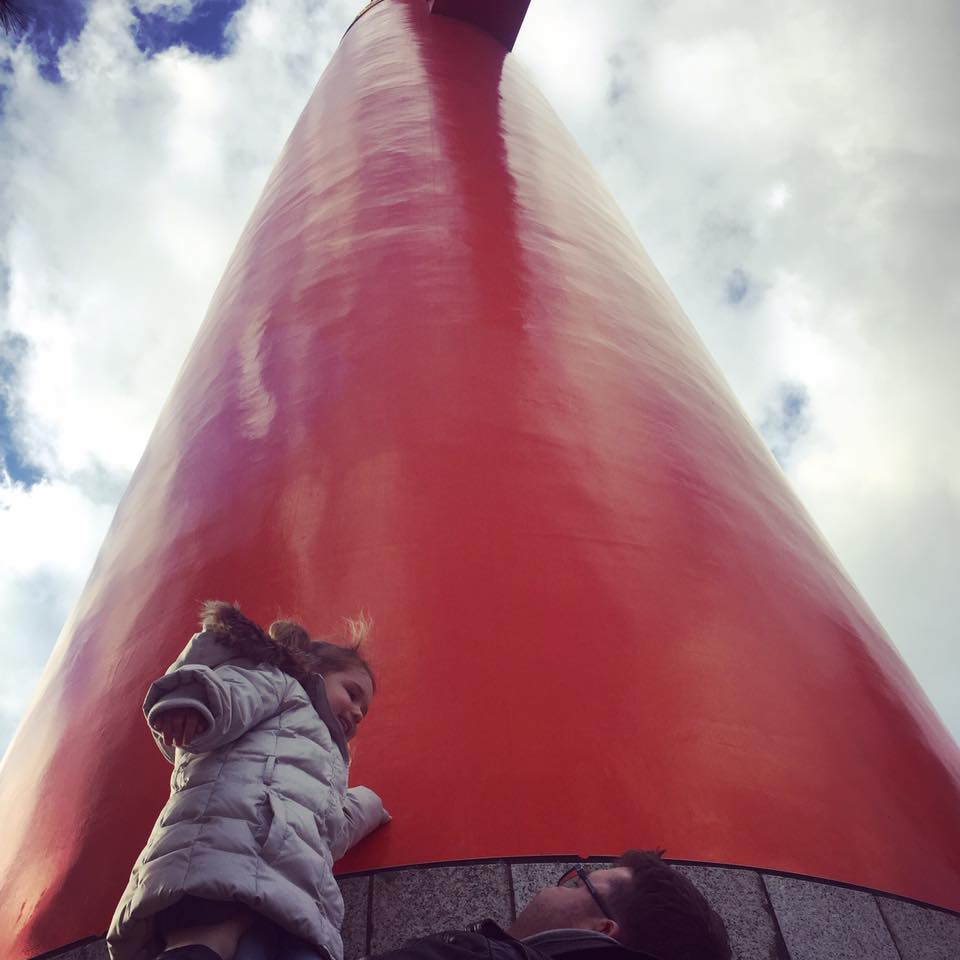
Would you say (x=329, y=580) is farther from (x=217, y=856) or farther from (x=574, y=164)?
(x=574, y=164)

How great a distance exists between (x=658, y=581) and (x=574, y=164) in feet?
14.1

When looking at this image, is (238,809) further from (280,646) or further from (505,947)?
(505,947)

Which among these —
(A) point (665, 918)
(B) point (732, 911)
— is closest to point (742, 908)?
(B) point (732, 911)

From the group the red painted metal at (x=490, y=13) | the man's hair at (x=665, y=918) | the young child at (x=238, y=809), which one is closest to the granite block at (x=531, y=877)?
the man's hair at (x=665, y=918)

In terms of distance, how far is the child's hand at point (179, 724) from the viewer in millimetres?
1470

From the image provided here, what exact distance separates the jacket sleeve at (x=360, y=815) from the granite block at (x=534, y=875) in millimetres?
327

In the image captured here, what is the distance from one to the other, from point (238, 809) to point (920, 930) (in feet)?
5.12

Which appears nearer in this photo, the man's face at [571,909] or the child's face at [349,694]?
the man's face at [571,909]

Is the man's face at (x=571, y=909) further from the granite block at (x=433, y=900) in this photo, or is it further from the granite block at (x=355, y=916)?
the granite block at (x=355, y=916)

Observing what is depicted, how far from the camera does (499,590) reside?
2.51m

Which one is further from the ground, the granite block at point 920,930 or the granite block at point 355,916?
the granite block at point 355,916

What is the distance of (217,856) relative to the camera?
55.5 inches

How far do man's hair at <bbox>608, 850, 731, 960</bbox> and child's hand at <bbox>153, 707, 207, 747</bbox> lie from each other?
0.85 metres

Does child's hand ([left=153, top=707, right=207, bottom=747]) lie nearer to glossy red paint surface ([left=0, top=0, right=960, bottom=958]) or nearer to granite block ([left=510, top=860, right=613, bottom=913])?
glossy red paint surface ([left=0, top=0, right=960, bottom=958])
